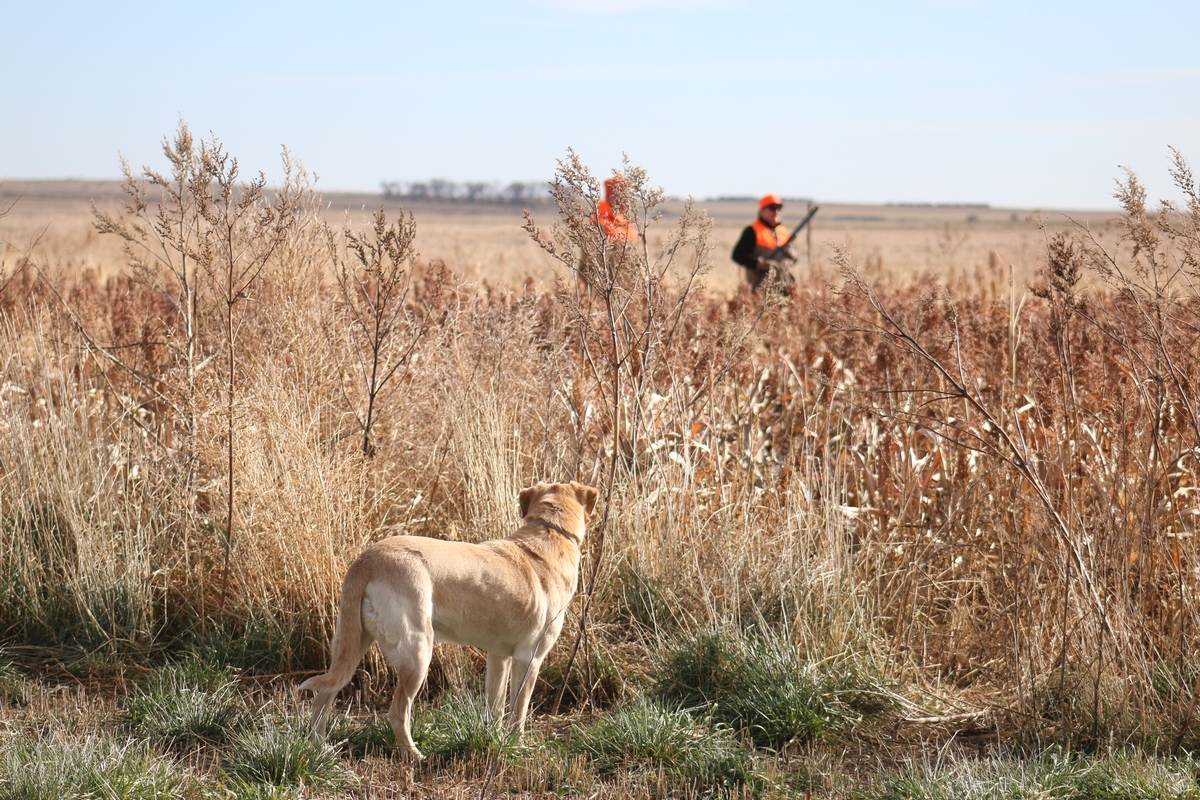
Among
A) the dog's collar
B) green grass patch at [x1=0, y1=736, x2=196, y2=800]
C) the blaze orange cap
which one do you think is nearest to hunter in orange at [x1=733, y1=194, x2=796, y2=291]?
the blaze orange cap

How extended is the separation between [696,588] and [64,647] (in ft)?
9.84

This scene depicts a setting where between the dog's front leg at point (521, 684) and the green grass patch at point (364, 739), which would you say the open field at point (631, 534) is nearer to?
the green grass patch at point (364, 739)

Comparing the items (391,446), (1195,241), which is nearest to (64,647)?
(391,446)

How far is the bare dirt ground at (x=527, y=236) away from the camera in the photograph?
9.36m

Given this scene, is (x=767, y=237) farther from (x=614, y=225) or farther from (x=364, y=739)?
(x=364, y=739)

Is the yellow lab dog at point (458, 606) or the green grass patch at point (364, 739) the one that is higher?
the yellow lab dog at point (458, 606)

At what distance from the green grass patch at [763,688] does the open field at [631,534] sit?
2 centimetres

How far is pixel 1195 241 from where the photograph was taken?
382cm

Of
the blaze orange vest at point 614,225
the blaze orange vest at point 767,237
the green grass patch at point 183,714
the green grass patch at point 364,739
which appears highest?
the blaze orange vest at point 767,237

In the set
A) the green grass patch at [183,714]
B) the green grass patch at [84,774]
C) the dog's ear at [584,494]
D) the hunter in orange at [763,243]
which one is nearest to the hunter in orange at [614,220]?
the dog's ear at [584,494]

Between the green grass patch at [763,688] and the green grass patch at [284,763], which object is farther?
the green grass patch at [763,688]

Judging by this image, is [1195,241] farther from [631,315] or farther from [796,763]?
[631,315]

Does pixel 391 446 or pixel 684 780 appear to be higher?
pixel 391 446

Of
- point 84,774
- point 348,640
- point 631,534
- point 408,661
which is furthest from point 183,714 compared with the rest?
point 631,534
